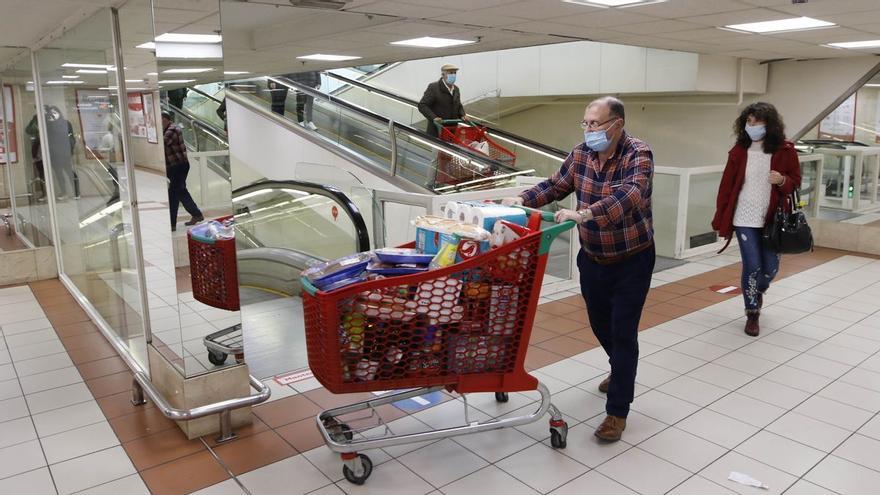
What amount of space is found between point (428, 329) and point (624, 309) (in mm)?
1074

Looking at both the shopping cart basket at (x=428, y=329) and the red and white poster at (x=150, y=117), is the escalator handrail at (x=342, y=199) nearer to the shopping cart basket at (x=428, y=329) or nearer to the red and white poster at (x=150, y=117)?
the red and white poster at (x=150, y=117)

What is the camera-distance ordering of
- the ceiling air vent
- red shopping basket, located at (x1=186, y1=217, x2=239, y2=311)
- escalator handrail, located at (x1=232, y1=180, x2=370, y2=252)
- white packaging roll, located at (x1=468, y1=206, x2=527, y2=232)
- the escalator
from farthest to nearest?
the escalator < escalator handrail, located at (x1=232, y1=180, x2=370, y2=252) < the ceiling air vent < red shopping basket, located at (x1=186, y1=217, x2=239, y2=311) < white packaging roll, located at (x1=468, y1=206, x2=527, y2=232)

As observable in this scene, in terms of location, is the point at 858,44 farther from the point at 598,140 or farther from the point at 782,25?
the point at 598,140

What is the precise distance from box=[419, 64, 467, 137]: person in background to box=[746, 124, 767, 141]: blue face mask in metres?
5.10

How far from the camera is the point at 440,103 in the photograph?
9.12m

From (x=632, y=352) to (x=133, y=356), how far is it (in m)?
3.09

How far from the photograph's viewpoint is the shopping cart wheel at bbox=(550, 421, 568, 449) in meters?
3.04

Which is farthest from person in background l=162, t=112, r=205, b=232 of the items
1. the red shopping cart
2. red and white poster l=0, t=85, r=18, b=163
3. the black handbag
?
the red shopping cart

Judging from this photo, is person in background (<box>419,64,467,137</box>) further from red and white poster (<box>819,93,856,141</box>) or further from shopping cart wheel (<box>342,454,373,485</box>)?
shopping cart wheel (<box>342,454,373,485</box>)

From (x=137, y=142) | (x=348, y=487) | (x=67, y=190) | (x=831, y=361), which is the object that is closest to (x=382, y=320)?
(x=348, y=487)

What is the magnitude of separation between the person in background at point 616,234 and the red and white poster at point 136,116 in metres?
A: 1.85

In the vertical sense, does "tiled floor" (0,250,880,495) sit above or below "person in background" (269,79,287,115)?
below

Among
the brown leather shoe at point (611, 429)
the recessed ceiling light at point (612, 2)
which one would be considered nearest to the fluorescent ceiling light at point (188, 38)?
the recessed ceiling light at point (612, 2)

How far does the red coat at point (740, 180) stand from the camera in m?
4.51
